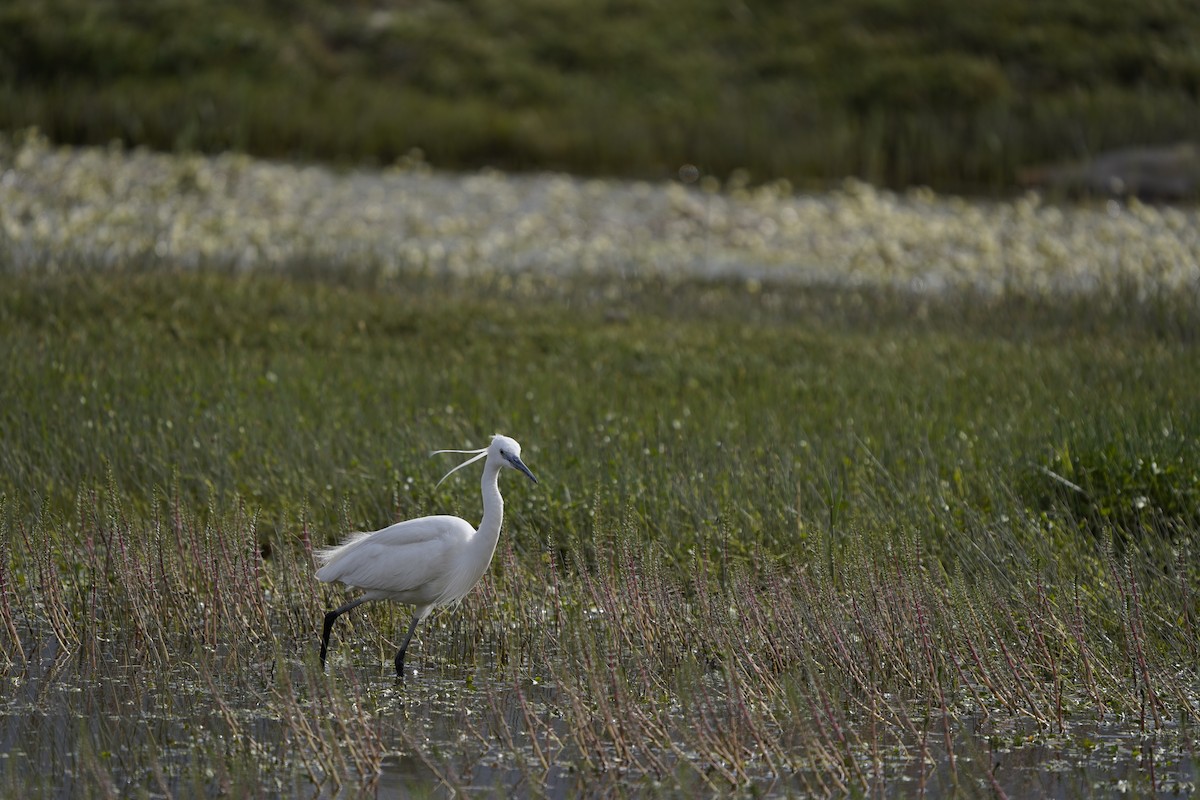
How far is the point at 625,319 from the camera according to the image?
13.2m

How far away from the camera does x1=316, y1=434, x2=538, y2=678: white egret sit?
249 inches

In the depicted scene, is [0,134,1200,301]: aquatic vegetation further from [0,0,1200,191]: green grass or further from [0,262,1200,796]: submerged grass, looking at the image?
[0,262,1200,796]: submerged grass

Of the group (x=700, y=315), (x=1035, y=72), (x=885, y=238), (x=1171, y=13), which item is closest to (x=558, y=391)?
(x=700, y=315)

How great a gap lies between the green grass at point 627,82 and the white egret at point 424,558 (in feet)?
54.7

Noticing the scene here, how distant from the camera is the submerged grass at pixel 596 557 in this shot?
5.50 metres

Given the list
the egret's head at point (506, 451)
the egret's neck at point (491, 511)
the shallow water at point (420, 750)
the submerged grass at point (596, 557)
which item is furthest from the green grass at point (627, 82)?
the shallow water at point (420, 750)

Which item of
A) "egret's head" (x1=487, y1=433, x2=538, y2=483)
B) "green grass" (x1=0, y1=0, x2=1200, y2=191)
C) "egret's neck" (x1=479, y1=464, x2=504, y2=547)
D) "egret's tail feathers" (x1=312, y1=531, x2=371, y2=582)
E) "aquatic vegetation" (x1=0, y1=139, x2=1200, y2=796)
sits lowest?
"green grass" (x1=0, y1=0, x2=1200, y2=191)

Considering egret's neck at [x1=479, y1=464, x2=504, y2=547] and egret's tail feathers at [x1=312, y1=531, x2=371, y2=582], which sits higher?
egret's neck at [x1=479, y1=464, x2=504, y2=547]

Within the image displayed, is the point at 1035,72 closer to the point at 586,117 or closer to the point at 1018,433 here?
the point at 586,117

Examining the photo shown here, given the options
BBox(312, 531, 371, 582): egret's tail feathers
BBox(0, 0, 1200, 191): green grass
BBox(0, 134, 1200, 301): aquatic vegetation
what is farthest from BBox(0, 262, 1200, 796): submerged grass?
BBox(0, 0, 1200, 191): green grass

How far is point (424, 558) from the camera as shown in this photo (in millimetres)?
6312

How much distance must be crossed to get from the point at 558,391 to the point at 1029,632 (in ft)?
13.8

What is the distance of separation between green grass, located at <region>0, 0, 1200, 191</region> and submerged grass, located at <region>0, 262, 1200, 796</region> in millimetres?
11743

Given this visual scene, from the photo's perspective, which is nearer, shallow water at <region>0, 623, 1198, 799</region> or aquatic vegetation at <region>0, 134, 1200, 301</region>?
shallow water at <region>0, 623, 1198, 799</region>
